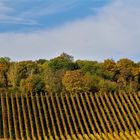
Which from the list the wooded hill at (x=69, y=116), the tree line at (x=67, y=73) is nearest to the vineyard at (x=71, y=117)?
the wooded hill at (x=69, y=116)

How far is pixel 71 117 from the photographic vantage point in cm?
1684

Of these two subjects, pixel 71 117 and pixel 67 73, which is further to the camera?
pixel 67 73

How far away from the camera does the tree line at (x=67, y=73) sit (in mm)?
114812

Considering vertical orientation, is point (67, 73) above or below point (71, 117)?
above

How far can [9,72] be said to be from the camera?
449 ft

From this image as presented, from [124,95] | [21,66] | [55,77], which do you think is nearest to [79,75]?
[55,77]

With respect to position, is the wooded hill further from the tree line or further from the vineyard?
the tree line

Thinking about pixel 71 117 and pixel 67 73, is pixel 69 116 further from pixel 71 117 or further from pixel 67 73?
pixel 67 73

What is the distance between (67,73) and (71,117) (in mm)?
109222

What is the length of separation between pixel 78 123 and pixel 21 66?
11988 centimetres

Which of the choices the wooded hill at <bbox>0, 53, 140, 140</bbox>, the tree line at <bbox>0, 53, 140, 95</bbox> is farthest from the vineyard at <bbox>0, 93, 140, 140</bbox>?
the tree line at <bbox>0, 53, 140, 95</bbox>

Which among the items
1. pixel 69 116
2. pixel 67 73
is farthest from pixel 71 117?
pixel 67 73

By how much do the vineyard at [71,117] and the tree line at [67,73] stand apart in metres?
88.3

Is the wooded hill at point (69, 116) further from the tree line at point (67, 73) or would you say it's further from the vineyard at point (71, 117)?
the tree line at point (67, 73)
